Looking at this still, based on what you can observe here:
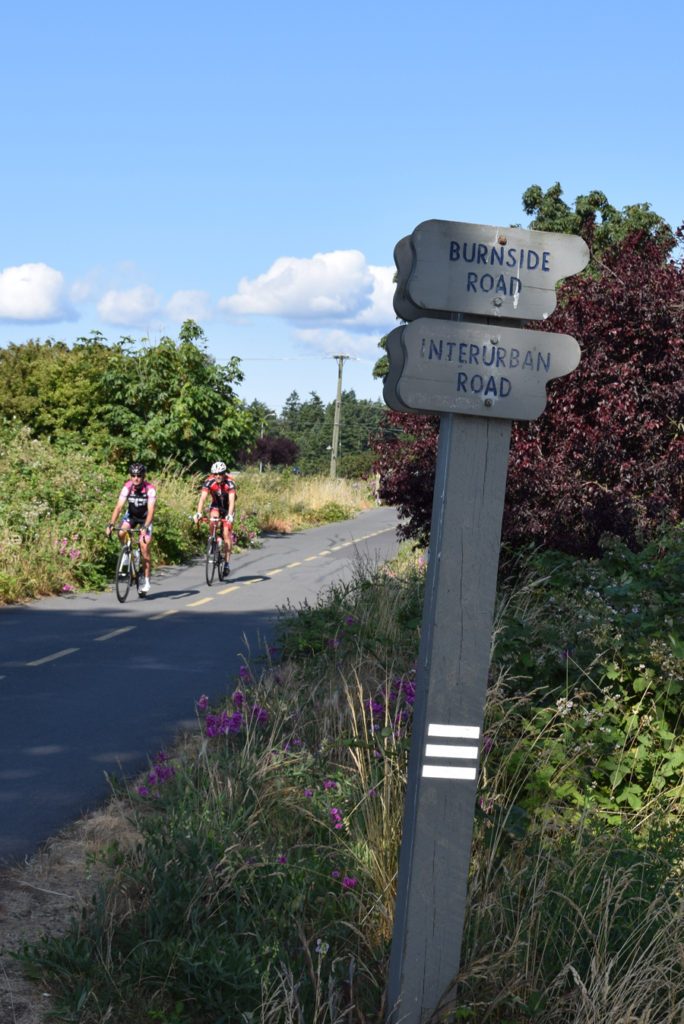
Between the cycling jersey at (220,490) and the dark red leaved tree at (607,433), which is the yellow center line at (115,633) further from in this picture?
the cycling jersey at (220,490)

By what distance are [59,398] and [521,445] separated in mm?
22440

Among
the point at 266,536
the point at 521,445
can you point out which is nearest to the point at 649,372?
the point at 521,445

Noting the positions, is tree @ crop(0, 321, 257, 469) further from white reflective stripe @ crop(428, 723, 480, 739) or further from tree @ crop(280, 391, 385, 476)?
tree @ crop(280, 391, 385, 476)

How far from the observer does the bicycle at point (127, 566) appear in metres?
15.9

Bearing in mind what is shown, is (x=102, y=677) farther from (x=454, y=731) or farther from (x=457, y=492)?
(x=457, y=492)

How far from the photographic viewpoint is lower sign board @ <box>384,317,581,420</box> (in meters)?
3.49

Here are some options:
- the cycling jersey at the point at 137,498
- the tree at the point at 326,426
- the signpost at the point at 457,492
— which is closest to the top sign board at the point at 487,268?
the signpost at the point at 457,492

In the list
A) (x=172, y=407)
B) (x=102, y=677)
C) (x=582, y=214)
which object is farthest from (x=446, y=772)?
(x=582, y=214)

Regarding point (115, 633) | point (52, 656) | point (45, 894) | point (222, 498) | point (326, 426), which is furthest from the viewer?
point (326, 426)

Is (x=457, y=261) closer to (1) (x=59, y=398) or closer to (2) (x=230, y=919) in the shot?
(2) (x=230, y=919)

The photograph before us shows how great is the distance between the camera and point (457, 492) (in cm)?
351

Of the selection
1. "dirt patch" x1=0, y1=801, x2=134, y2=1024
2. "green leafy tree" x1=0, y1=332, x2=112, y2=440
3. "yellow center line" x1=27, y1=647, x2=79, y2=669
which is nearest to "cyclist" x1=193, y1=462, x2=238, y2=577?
"yellow center line" x1=27, y1=647, x2=79, y2=669

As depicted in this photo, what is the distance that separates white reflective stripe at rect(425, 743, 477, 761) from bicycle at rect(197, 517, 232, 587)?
48.5ft

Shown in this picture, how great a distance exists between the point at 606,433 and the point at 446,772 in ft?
28.8
